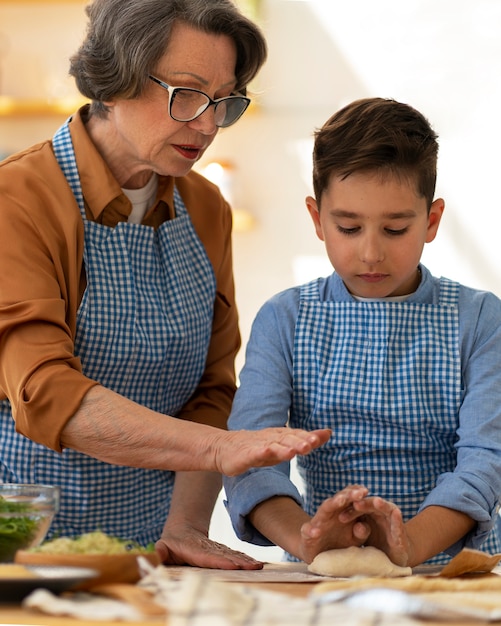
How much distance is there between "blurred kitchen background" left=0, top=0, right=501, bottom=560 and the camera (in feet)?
12.2

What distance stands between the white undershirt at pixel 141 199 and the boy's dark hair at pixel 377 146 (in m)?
0.38

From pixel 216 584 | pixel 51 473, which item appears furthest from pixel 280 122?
pixel 216 584

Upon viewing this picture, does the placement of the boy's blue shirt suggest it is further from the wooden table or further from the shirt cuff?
the wooden table

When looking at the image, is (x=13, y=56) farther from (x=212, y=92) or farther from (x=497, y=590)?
(x=497, y=590)

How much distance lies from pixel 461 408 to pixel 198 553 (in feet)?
1.58

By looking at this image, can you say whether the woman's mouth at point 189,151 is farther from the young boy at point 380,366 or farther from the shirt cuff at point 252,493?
the shirt cuff at point 252,493

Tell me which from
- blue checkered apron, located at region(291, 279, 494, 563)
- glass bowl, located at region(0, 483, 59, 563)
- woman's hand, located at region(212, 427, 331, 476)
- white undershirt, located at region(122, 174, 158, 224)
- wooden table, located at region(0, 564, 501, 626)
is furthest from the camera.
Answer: white undershirt, located at region(122, 174, 158, 224)

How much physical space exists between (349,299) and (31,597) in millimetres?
888

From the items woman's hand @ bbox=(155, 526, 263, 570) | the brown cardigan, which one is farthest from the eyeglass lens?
woman's hand @ bbox=(155, 526, 263, 570)

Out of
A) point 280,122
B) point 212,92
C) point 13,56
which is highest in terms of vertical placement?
point 13,56

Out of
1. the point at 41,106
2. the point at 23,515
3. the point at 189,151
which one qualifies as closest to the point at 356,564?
the point at 23,515

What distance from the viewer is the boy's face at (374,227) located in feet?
4.87

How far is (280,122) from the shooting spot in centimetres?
387

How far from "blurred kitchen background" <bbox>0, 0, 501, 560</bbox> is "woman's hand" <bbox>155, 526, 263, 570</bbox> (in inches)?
82.8
